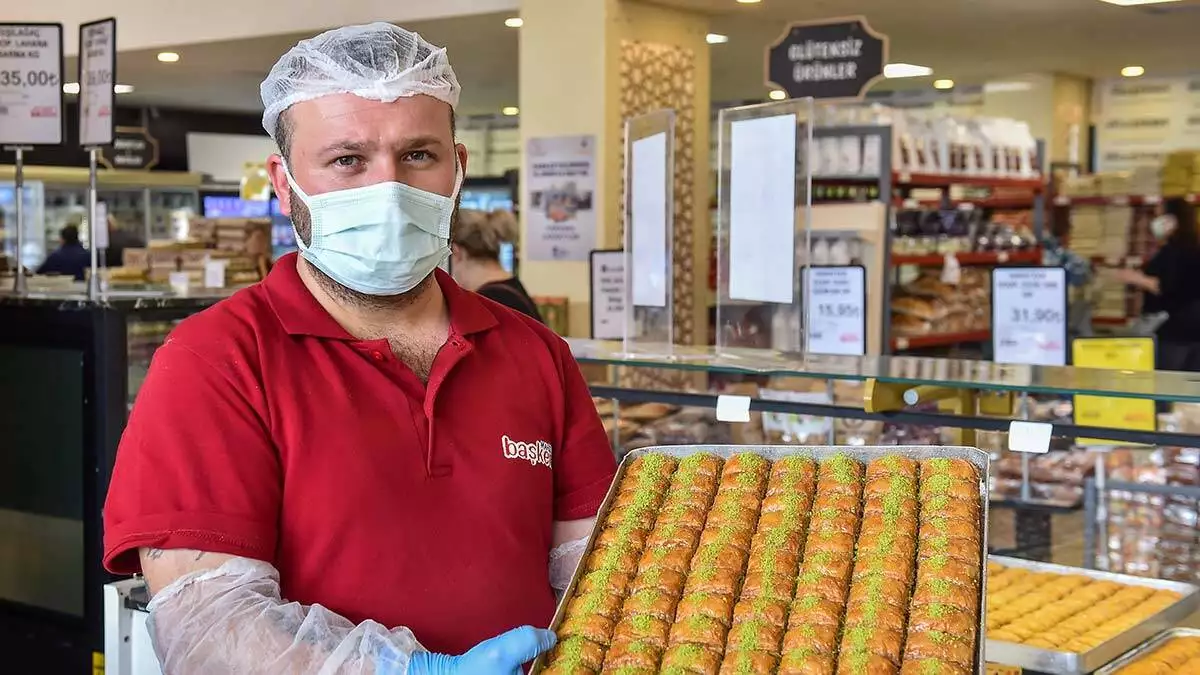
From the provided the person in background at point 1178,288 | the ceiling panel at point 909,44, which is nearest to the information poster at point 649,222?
the ceiling panel at point 909,44

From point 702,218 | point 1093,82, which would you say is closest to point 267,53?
point 702,218

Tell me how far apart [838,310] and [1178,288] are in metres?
3.52

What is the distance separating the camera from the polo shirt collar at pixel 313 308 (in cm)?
192

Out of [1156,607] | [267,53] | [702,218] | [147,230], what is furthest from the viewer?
[147,230]

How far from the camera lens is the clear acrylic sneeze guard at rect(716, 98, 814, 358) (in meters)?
3.73

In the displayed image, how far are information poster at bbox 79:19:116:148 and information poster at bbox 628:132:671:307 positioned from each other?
205cm

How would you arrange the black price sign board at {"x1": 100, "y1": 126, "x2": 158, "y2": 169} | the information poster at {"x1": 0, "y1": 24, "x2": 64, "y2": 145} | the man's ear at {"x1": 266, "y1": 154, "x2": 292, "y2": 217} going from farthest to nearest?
the black price sign board at {"x1": 100, "y1": 126, "x2": 158, "y2": 169}
the information poster at {"x1": 0, "y1": 24, "x2": 64, "y2": 145}
the man's ear at {"x1": 266, "y1": 154, "x2": 292, "y2": 217}

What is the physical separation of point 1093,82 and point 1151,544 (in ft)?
32.2

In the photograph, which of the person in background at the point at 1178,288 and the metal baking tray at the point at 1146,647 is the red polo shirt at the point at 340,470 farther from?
the person in background at the point at 1178,288

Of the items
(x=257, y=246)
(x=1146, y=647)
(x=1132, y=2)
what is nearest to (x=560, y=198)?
(x=257, y=246)

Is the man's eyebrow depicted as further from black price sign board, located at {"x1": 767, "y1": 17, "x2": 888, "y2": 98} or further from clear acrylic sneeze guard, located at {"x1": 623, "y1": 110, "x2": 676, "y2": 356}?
black price sign board, located at {"x1": 767, "y1": 17, "x2": 888, "y2": 98}

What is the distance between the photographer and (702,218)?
901cm

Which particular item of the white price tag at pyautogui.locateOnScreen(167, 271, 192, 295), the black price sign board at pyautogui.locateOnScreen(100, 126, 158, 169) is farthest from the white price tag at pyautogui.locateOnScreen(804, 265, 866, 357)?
the black price sign board at pyautogui.locateOnScreen(100, 126, 158, 169)

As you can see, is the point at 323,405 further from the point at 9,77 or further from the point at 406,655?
the point at 9,77
